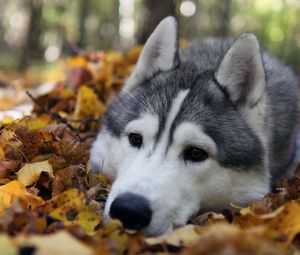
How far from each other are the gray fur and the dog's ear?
67 mm

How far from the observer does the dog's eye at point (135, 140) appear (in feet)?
10.3

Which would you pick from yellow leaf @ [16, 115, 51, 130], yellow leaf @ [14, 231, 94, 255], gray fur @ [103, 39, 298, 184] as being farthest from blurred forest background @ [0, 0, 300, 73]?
yellow leaf @ [14, 231, 94, 255]

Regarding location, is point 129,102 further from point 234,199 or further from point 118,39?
point 118,39

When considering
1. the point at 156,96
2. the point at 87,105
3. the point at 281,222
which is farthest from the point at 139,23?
the point at 281,222

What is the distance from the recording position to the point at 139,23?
9461mm

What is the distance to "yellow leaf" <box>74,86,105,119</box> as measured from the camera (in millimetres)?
4785

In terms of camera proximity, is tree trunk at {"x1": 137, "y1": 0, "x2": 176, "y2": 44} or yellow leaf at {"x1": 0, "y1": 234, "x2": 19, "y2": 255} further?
tree trunk at {"x1": 137, "y1": 0, "x2": 176, "y2": 44}

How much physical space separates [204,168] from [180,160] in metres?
0.16

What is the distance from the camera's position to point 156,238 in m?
2.29

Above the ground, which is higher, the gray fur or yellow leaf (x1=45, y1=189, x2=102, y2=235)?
the gray fur

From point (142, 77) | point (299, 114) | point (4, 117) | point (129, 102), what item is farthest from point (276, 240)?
point (4, 117)

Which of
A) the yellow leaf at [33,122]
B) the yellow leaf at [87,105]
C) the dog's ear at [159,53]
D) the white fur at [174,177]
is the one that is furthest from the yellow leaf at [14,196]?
the yellow leaf at [87,105]

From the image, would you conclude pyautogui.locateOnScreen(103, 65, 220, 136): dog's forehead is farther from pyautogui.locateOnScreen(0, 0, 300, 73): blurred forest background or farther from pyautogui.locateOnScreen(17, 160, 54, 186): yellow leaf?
pyautogui.locateOnScreen(0, 0, 300, 73): blurred forest background

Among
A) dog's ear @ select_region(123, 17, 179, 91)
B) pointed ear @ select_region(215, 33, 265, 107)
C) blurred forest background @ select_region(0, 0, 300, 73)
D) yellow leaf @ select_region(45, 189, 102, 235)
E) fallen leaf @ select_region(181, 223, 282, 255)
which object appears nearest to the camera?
fallen leaf @ select_region(181, 223, 282, 255)
